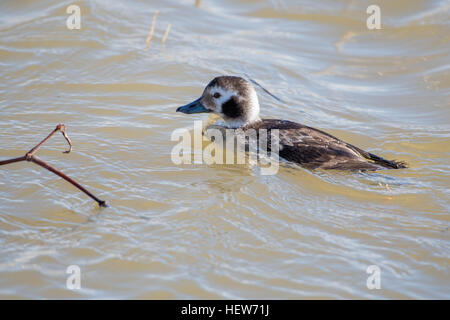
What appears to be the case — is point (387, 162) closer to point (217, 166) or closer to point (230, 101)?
point (217, 166)

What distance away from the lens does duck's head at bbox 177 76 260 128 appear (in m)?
7.43

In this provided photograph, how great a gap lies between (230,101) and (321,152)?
58.2 inches

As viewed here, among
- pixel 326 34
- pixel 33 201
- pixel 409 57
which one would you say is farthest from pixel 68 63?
pixel 409 57

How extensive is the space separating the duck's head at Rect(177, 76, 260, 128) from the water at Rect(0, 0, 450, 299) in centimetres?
38

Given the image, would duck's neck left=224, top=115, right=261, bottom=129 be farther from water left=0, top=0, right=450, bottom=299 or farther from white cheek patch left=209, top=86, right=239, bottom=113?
water left=0, top=0, right=450, bottom=299

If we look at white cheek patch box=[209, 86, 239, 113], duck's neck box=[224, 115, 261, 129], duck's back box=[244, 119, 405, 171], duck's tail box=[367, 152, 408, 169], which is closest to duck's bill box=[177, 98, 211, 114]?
white cheek patch box=[209, 86, 239, 113]

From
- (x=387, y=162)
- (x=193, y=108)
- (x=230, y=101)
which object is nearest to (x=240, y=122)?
(x=230, y=101)

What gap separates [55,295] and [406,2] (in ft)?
32.0

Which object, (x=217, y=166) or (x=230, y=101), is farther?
(x=230, y=101)

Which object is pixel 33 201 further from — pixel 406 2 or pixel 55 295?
pixel 406 2

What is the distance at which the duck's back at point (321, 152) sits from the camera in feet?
21.4

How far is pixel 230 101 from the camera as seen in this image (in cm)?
751

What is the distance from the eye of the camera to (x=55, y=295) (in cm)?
437

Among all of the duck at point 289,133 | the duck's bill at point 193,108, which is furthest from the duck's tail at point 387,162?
the duck's bill at point 193,108
